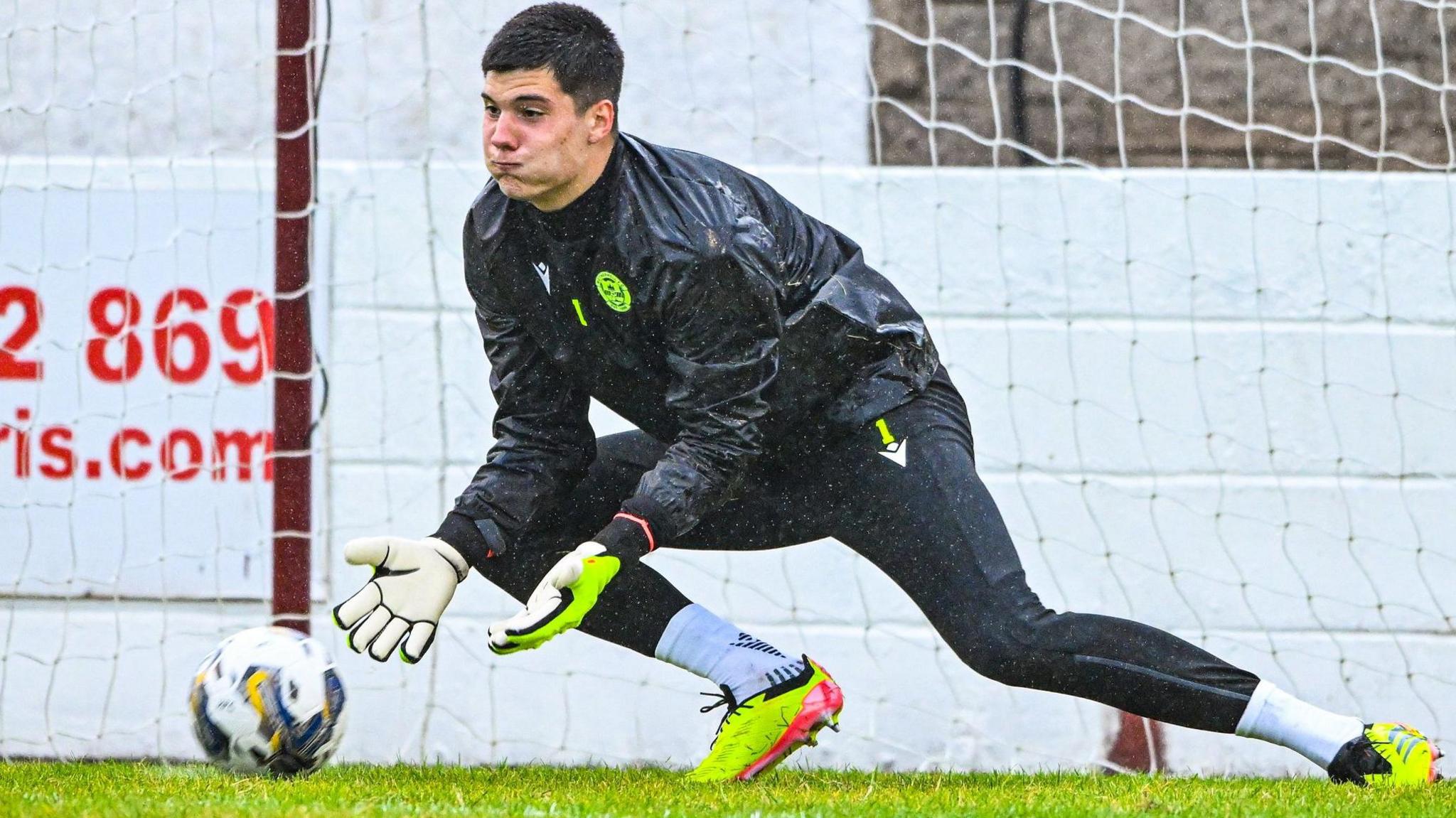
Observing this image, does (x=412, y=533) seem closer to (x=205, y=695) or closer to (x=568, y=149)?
(x=205, y=695)

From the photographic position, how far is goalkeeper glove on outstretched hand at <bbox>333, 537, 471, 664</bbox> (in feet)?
10.1

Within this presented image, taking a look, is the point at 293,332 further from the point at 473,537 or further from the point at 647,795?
the point at 647,795

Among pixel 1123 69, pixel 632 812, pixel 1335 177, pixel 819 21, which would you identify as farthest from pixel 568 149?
pixel 1335 177

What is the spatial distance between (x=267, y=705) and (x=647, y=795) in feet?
2.56

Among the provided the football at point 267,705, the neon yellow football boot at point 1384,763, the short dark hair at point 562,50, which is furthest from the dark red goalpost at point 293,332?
the neon yellow football boot at point 1384,763

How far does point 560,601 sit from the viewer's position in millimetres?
2891

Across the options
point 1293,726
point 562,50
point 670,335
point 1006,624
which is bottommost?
point 1293,726

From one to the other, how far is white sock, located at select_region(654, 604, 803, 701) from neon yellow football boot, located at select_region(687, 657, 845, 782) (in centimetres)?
2

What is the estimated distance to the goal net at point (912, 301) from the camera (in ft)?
16.4

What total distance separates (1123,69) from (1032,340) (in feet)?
3.01

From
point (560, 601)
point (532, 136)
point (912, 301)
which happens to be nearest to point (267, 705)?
point (560, 601)

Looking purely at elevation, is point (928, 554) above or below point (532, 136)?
below

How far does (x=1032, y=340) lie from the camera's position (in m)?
5.12

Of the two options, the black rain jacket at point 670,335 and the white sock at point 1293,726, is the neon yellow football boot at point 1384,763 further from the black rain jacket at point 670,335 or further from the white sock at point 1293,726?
the black rain jacket at point 670,335
